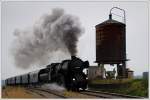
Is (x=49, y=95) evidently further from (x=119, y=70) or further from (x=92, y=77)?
(x=119, y=70)

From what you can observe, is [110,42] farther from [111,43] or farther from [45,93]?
[45,93]

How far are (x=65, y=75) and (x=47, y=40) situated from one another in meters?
1.29

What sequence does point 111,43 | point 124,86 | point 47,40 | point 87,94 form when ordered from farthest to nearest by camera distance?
point 47,40, point 111,43, point 124,86, point 87,94

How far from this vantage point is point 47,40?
1450 cm

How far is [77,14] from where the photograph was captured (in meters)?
14.3

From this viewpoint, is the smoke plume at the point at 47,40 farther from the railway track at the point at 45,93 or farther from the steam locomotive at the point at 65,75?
the railway track at the point at 45,93

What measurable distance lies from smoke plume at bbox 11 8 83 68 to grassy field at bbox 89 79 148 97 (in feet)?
4.28

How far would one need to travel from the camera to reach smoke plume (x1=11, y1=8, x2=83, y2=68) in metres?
14.4

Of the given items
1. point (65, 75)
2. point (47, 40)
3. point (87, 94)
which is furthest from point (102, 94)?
point (47, 40)

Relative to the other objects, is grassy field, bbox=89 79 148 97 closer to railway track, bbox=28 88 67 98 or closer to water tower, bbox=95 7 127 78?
water tower, bbox=95 7 127 78

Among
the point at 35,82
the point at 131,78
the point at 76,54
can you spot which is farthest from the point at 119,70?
the point at 35,82

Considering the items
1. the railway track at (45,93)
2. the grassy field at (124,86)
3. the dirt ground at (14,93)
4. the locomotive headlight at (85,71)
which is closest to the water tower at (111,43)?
the grassy field at (124,86)

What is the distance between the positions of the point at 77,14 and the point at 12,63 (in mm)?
2664

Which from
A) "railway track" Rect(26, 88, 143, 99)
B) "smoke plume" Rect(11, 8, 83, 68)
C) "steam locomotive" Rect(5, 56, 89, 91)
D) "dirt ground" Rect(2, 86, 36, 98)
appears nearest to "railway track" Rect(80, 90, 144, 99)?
"railway track" Rect(26, 88, 143, 99)
